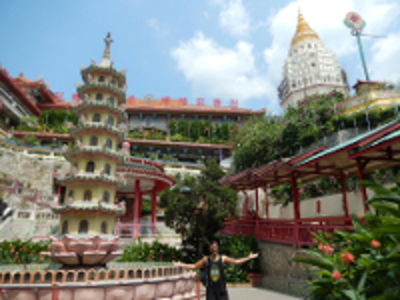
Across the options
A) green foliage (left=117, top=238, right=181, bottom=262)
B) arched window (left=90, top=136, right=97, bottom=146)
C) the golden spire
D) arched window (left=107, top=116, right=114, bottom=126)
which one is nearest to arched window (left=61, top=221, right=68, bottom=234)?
green foliage (left=117, top=238, right=181, bottom=262)

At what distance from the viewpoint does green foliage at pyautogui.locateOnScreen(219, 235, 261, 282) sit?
1148 centimetres

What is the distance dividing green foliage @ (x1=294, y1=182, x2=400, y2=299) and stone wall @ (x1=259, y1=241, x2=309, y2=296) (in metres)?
5.01

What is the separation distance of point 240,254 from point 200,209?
2.55 meters

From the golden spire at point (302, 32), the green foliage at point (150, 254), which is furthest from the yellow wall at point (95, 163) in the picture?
the golden spire at point (302, 32)

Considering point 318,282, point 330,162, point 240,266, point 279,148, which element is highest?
point 279,148

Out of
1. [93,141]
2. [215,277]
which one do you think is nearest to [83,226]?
[93,141]

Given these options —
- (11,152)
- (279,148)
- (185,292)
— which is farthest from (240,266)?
(11,152)

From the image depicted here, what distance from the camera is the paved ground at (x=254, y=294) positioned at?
9.08m

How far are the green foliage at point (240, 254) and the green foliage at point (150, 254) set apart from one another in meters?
2.34

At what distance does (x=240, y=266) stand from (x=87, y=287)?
728cm

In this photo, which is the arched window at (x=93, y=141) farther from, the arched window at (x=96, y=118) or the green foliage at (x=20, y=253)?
the green foliage at (x=20, y=253)

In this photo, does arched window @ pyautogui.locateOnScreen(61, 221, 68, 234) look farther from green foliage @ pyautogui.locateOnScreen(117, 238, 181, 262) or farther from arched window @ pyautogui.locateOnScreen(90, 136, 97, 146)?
arched window @ pyautogui.locateOnScreen(90, 136, 97, 146)

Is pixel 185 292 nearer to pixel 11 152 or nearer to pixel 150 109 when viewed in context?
pixel 11 152

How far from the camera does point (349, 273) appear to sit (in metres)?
3.84
